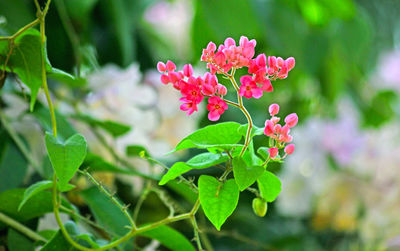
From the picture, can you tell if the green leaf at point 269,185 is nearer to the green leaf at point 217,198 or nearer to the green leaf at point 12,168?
the green leaf at point 217,198

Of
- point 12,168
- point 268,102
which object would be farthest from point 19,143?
point 268,102

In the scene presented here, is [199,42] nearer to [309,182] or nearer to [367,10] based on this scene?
[309,182]

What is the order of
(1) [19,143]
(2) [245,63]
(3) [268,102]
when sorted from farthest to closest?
(3) [268,102] < (1) [19,143] < (2) [245,63]

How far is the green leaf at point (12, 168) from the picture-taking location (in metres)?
0.23

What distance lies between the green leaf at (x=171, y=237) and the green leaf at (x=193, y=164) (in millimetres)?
49

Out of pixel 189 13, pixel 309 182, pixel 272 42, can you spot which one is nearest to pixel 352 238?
pixel 309 182

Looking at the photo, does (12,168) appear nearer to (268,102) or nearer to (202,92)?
(202,92)

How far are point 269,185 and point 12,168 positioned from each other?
130 mm

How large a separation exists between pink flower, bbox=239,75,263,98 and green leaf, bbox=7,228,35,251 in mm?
101

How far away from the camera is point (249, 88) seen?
0.46ft

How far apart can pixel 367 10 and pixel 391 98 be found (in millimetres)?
153

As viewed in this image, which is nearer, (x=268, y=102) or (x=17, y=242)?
(x=17, y=242)

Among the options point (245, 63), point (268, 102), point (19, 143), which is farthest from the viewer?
point (268, 102)

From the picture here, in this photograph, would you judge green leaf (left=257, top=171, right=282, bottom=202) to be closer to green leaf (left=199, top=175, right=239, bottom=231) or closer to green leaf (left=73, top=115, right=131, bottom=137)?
green leaf (left=199, top=175, right=239, bottom=231)
